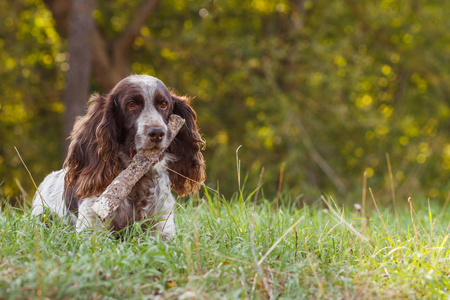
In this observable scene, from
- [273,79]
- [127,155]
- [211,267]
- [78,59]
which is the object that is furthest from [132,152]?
[273,79]

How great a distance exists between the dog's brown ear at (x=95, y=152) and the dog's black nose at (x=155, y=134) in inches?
15.1

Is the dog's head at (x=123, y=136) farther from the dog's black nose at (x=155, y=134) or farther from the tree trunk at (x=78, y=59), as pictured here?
the tree trunk at (x=78, y=59)

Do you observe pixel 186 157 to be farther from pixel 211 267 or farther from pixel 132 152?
pixel 211 267

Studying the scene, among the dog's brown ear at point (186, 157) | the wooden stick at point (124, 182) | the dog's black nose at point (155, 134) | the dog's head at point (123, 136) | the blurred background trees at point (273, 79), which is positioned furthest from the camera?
the blurred background trees at point (273, 79)

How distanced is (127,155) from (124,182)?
43 centimetres

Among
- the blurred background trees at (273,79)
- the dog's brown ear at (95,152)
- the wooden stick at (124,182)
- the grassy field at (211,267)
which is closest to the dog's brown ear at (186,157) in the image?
the wooden stick at (124,182)

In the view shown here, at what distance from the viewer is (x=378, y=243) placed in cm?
344

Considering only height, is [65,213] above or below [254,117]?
above

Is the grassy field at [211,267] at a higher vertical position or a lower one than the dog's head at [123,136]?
lower

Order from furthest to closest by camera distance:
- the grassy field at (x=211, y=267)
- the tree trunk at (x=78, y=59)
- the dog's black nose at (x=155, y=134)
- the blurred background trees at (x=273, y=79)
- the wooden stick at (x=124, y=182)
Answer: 1. the blurred background trees at (x=273, y=79)
2. the tree trunk at (x=78, y=59)
3. the dog's black nose at (x=155, y=134)
4. the wooden stick at (x=124, y=182)
5. the grassy field at (x=211, y=267)

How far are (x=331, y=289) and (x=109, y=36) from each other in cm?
1066

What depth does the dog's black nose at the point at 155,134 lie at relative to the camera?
3504mm

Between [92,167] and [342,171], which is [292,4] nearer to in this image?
[342,171]

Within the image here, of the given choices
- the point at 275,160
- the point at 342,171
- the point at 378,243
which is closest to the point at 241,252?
the point at 378,243
